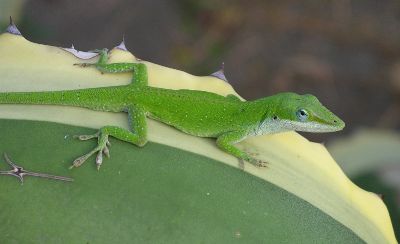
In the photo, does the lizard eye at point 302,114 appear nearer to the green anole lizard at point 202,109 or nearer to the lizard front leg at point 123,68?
the green anole lizard at point 202,109

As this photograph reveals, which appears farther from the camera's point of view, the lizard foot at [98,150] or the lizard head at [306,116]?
the lizard head at [306,116]

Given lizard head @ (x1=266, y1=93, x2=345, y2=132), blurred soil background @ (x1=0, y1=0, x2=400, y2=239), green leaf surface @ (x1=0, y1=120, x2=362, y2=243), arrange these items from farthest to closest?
blurred soil background @ (x1=0, y1=0, x2=400, y2=239) → lizard head @ (x1=266, y1=93, x2=345, y2=132) → green leaf surface @ (x1=0, y1=120, x2=362, y2=243)

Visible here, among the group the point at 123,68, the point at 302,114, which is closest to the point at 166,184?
the point at 123,68

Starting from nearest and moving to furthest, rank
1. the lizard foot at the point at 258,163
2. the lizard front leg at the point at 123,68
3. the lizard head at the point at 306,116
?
the lizard foot at the point at 258,163 → the lizard front leg at the point at 123,68 → the lizard head at the point at 306,116

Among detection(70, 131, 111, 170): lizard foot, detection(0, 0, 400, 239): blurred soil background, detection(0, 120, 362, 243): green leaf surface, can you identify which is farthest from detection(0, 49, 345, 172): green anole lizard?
detection(0, 0, 400, 239): blurred soil background

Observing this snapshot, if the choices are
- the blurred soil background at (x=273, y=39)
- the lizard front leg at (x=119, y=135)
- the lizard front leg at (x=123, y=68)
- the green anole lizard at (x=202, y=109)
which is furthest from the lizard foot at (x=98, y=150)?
the blurred soil background at (x=273, y=39)

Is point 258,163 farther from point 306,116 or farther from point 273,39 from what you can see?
point 273,39

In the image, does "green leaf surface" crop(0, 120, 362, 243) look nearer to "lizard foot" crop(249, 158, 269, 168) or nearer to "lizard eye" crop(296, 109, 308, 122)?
"lizard foot" crop(249, 158, 269, 168)
